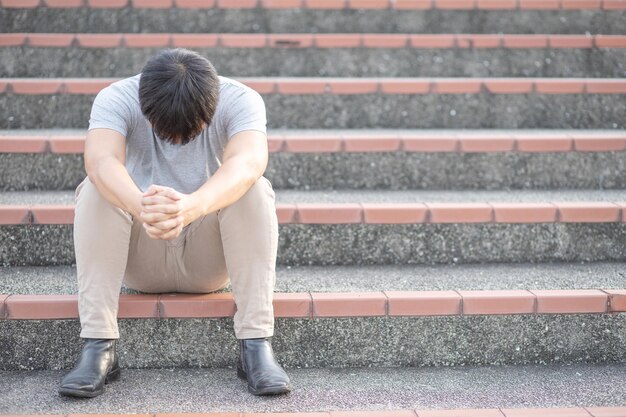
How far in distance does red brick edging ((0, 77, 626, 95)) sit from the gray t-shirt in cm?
119

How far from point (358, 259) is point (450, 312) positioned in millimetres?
491

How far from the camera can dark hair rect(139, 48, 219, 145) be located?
1.97 metres

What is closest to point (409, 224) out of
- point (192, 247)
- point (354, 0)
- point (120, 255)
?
point (192, 247)

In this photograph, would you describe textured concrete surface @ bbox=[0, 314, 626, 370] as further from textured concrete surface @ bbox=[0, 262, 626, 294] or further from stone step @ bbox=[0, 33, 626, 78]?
stone step @ bbox=[0, 33, 626, 78]

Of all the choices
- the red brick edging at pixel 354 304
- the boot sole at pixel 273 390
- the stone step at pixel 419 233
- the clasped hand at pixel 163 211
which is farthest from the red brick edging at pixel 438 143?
the boot sole at pixel 273 390

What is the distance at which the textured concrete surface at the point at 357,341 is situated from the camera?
2.22m

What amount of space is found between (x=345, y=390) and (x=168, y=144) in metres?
0.90

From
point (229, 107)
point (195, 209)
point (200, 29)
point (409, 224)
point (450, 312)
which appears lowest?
point (450, 312)

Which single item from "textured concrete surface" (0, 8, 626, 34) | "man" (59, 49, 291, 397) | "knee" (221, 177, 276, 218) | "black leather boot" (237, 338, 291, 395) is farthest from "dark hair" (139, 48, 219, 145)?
"textured concrete surface" (0, 8, 626, 34)

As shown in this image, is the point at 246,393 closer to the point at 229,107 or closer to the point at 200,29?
the point at 229,107

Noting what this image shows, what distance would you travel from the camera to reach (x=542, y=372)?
2260 millimetres

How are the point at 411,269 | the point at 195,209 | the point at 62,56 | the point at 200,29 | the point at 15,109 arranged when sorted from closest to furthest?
the point at 195,209 < the point at 411,269 < the point at 15,109 < the point at 62,56 < the point at 200,29

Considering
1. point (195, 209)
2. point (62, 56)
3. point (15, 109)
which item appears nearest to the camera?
point (195, 209)

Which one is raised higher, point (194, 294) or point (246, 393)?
point (194, 294)
